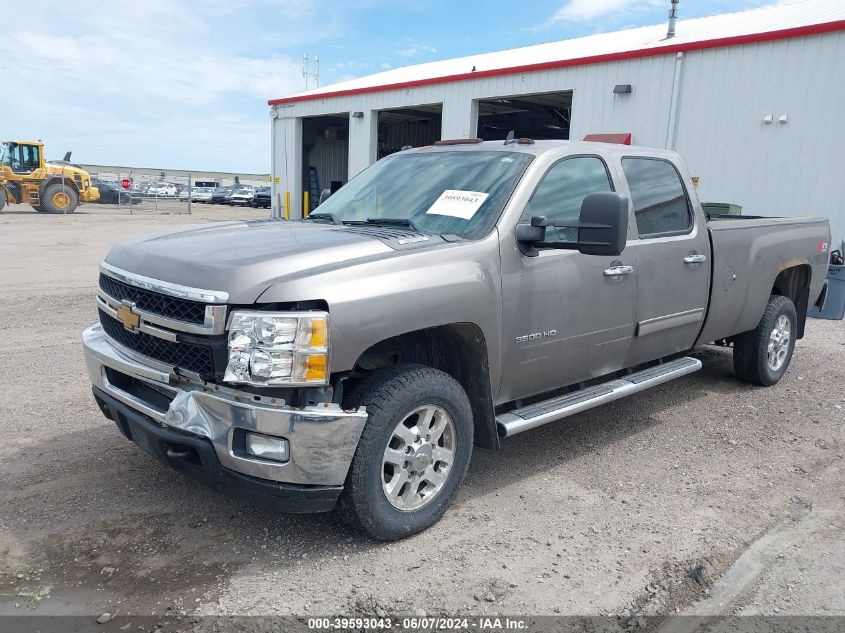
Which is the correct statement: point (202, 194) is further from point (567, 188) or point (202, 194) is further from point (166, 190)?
point (567, 188)

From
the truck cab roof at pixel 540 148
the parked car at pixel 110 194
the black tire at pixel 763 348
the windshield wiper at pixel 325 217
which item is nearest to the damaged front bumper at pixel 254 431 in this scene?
the windshield wiper at pixel 325 217

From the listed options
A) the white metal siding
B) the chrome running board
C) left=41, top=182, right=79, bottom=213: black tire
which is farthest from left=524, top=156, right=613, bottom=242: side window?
left=41, top=182, right=79, bottom=213: black tire

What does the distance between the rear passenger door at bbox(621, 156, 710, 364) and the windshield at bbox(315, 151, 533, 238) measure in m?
1.06

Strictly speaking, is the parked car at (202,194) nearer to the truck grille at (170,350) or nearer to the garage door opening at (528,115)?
the garage door opening at (528,115)

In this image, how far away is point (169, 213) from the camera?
33.2m

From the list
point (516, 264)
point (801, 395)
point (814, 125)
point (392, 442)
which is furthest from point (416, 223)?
point (814, 125)

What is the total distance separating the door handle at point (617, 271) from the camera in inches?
163

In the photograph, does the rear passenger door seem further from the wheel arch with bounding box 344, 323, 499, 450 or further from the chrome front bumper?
the chrome front bumper

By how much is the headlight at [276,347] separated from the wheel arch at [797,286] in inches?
193

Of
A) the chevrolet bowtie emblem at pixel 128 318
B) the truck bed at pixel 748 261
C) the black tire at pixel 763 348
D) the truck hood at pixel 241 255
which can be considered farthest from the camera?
the black tire at pixel 763 348

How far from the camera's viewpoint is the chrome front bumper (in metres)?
2.84

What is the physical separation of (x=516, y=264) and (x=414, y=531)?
1476 millimetres

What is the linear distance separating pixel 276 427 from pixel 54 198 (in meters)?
29.4

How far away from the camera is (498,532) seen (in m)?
3.49
